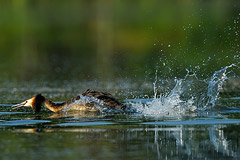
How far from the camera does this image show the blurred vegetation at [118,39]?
2345cm

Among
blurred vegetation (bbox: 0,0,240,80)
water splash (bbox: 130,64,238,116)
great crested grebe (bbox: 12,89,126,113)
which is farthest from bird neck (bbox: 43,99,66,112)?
blurred vegetation (bbox: 0,0,240,80)

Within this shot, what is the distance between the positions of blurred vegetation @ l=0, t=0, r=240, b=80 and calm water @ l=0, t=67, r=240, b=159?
19.4 ft

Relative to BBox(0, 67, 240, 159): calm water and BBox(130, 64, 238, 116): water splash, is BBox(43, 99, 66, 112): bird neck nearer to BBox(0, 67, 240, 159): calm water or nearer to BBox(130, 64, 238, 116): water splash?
BBox(0, 67, 240, 159): calm water

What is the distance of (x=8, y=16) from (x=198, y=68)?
2994 cm

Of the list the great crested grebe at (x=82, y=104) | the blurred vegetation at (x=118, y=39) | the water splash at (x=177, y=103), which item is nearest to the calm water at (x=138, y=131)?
the water splash at (x=177, y=103)

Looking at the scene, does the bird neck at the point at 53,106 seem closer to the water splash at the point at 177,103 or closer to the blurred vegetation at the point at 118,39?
the water splash at the point at 177,103

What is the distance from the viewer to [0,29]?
42750 mm

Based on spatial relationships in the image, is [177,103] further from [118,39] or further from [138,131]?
[118,39]

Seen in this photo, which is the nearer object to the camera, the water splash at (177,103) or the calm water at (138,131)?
the calm water at (138,131)

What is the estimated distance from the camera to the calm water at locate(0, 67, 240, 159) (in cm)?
961

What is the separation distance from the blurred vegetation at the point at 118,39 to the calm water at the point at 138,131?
5926 mm

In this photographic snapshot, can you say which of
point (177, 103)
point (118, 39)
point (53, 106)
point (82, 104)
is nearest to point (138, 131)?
point (177, 103)

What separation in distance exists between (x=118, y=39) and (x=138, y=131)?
25.2 m

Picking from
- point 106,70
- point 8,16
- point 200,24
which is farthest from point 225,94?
point 8,16
